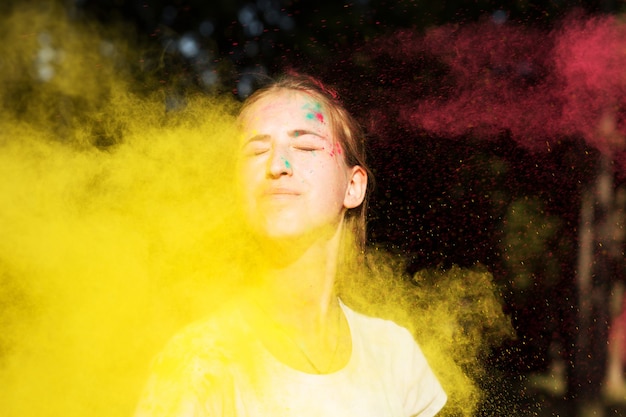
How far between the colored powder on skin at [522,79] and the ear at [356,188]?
26 centimetres

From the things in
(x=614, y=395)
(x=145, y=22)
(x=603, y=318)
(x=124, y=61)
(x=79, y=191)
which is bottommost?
(x=614, y=395)

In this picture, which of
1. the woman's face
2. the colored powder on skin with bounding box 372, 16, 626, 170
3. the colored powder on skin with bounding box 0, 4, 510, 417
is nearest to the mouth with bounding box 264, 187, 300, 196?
the woman's face

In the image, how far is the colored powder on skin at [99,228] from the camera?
1017 mm

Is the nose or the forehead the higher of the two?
the forehead

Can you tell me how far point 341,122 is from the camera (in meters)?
1.11

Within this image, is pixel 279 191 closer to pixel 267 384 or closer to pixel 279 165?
pixel 279 165

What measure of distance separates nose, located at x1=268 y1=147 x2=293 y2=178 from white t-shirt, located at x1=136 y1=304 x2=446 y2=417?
0.86 feet

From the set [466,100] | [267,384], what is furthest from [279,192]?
[466,100]

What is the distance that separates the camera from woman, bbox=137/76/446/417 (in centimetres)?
95

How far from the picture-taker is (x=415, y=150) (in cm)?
133

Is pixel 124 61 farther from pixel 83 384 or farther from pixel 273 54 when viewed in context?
pixel 83 384

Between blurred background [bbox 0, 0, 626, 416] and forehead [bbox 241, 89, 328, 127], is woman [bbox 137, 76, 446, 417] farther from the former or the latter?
blurred background [bbox 0, 0, 626, 416]

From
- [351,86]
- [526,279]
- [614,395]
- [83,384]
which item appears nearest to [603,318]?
[526,279]

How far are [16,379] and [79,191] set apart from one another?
0.34 meters
